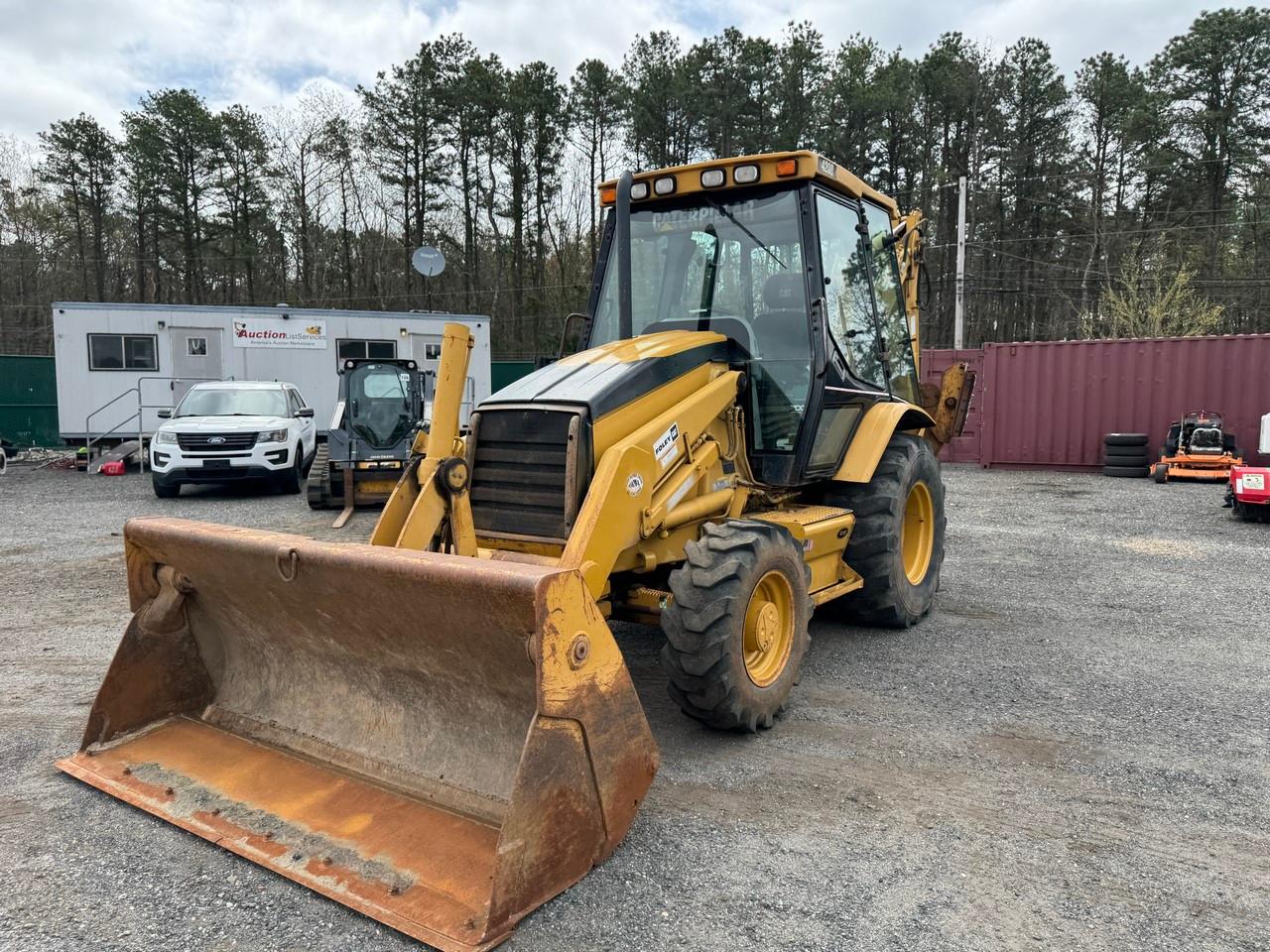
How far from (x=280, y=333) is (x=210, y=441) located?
5.66m

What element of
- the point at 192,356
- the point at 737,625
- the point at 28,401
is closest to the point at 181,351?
the point at 192,356

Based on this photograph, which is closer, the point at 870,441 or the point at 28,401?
the point at 870,441

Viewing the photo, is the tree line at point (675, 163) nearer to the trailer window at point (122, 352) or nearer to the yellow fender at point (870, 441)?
the trailer window at point (122, 352)

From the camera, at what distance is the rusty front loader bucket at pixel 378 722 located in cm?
263

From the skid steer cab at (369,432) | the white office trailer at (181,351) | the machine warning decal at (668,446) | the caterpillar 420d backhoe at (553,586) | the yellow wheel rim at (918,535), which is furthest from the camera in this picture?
the white office trailer at (181,351)

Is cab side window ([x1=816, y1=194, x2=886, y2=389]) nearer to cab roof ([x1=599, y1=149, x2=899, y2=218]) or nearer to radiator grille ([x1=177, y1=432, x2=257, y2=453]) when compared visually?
cab roof ([x1=599, y1=149, x2=899, y2=218])

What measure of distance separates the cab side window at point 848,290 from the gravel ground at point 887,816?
5.98 ft

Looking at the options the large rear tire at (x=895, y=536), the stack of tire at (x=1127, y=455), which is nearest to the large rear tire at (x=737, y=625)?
the large rear tire at (x=895, y=536)

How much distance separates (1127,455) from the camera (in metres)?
15.1

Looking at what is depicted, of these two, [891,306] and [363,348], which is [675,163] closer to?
[363,348]

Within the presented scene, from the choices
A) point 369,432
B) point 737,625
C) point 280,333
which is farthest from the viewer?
point 280,333

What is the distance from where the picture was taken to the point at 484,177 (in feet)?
98.9

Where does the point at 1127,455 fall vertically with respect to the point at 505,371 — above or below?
below

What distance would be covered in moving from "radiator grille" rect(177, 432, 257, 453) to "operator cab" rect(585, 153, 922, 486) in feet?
31.1
